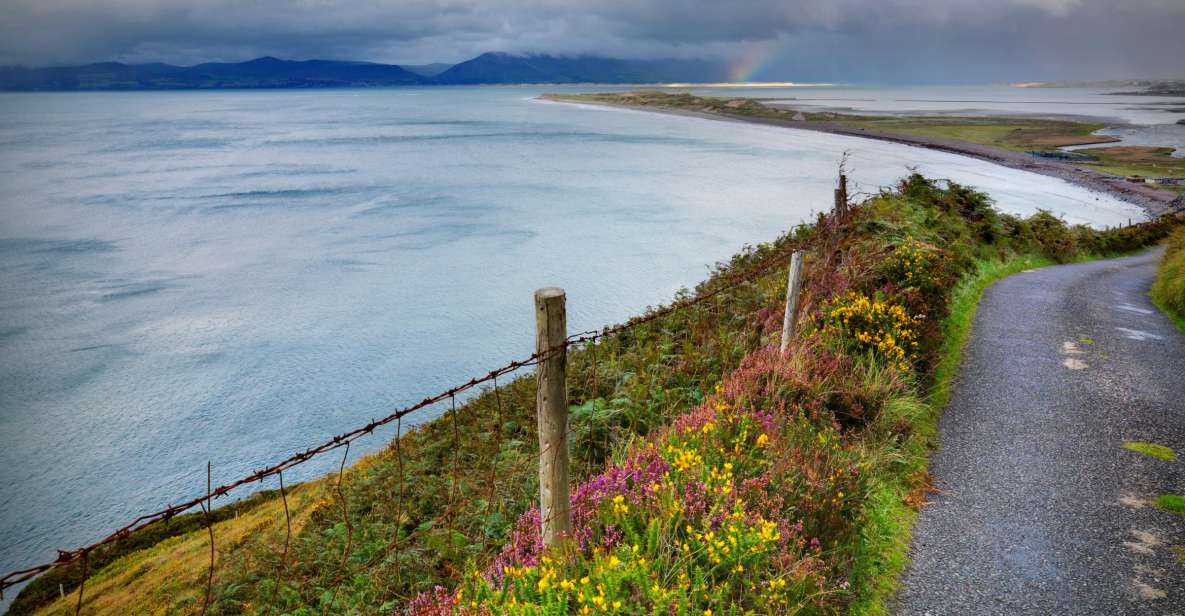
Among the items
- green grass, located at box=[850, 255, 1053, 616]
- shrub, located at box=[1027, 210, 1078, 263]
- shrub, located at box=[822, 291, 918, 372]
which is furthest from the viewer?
shrub, located at box=[1027, 210, 1078, 263]

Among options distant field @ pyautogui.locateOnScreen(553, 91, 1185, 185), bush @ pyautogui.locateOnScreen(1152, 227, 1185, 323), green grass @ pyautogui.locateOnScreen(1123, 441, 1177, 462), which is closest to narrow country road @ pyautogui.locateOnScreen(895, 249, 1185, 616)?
green grass @ pyautogui.locateOnScreen(1123, 441, 1177, 462)

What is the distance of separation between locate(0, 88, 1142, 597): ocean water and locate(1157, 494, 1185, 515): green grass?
1689 cm

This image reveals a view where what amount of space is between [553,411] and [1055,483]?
6124 millimetres

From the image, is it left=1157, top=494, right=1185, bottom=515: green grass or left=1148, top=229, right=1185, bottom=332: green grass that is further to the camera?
left=1148, top=229, right=1185, bottom=332: green grass

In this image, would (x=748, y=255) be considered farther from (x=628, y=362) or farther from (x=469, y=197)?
(x=469, y=197)

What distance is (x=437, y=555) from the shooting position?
278 inches

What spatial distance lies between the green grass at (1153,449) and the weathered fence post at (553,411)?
7.48 metres

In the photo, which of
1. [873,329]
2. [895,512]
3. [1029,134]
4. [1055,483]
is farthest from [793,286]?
[1029,134]

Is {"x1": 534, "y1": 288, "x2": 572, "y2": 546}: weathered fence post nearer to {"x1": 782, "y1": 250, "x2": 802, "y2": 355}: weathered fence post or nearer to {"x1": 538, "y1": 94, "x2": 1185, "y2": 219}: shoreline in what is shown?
{"x1": 782, "y1": 250, "x2": 802, "y2": 355}: weathered fence post

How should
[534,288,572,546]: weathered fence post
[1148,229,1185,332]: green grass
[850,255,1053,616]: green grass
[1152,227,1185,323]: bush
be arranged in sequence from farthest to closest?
1. [1152,227,1185,323]: bush
2. [1148,229,1185,332]: green grass
3. [850,255,1053,616]: green grass
4. [534,288,572,546]: weathered fence post

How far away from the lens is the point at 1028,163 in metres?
96.2

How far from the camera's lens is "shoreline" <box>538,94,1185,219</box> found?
218 feet

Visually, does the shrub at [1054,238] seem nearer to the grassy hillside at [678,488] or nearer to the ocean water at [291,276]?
the ocean water at [291,276]

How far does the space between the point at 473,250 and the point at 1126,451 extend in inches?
1629
